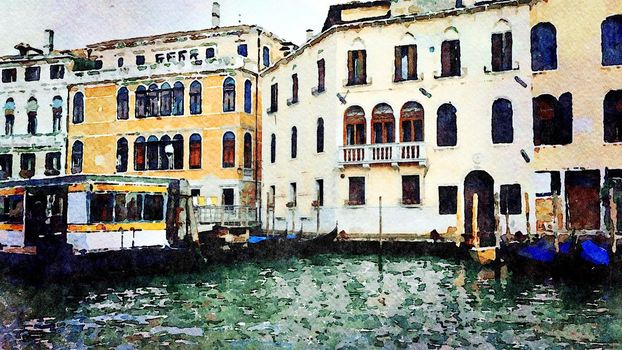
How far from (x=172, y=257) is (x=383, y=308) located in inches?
42.1

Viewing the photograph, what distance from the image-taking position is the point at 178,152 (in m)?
3.45

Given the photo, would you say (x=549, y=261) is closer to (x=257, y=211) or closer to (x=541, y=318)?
(x=541, y=318)

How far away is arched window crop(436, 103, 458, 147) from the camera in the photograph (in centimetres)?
271

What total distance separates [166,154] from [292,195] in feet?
2.70

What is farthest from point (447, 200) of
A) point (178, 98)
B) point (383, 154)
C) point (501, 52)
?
point (178, 98)

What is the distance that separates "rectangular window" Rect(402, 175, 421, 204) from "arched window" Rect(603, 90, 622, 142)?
0.76m

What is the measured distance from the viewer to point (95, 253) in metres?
3.08

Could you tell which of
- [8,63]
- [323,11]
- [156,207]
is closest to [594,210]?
[323,11]

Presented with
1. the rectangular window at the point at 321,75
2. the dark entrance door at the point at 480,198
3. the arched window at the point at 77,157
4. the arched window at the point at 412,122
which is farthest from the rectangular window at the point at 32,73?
the dark entrance door at the point at 480,198

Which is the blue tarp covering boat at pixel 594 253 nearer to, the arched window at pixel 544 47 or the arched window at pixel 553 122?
the arched window at pixel 553 122

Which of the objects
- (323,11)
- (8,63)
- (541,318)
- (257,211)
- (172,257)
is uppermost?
(323,11)

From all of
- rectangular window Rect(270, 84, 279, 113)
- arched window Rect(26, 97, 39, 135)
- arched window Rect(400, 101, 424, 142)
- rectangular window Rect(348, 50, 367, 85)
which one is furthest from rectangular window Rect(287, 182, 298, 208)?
arched window Rect(26, 97, 39, 135)

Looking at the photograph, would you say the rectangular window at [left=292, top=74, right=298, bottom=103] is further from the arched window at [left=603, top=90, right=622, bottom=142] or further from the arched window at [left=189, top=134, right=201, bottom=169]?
the arched window at [left=603, top=90, right=622, bottom=142]

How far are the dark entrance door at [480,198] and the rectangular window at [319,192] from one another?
0.63 metres
